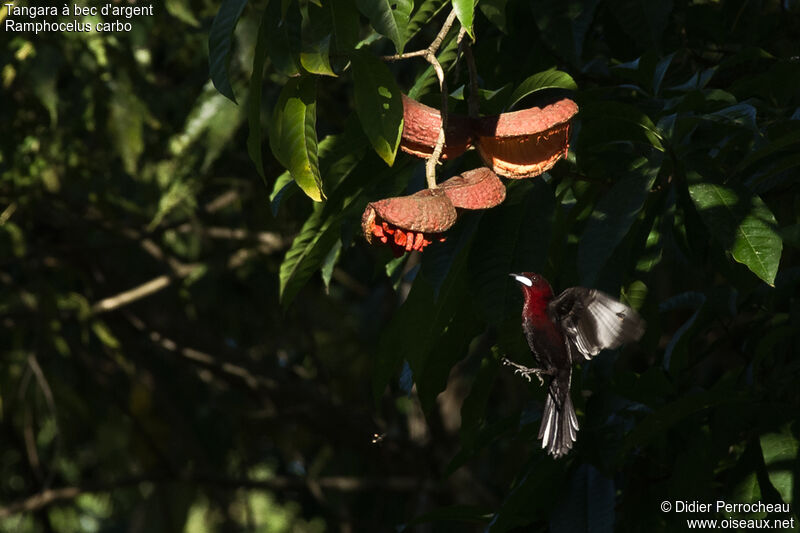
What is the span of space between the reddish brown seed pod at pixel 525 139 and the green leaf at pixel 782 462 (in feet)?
2.23

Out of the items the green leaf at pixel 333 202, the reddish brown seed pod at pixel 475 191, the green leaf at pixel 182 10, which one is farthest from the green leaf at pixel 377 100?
the green leaf at pixel 182 10

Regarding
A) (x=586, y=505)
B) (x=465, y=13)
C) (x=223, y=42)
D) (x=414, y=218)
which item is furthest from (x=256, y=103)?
(x=586, y=505)

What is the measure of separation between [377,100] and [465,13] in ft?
0.45

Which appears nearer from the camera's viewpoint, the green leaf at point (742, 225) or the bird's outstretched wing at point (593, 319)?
the bird's outstretched wing at point (593, 319)

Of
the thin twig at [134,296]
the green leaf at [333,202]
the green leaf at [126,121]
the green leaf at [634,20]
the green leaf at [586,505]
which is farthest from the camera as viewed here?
the thin twig at [134,296]

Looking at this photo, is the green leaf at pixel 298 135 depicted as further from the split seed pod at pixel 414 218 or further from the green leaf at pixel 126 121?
the green leaf at pixel 126 121

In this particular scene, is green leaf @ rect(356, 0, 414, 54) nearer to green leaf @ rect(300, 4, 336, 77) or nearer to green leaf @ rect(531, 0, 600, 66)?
green leaf @ rect(300, 4, 336, 77)

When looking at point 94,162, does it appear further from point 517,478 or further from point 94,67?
point 517,478

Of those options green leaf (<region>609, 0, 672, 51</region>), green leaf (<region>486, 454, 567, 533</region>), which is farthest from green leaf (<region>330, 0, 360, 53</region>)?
green leaf (<region>486, 454, 567, 533</region>)

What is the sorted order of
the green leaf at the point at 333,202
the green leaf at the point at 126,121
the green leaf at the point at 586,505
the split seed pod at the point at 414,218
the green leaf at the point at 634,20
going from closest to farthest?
the split seed pod at the point at 414,218 → the green leaf at the point at 333,202 → the green leaf at the point at 586,505 → the green leaf at the point at 634,20 → the green leaf at the point at 126,121

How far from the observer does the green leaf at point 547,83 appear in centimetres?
117

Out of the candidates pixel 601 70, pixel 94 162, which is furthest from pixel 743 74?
pixel 94 162

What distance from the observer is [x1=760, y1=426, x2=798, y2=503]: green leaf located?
1489mm

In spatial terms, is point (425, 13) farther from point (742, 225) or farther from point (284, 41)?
point (742, 225)
